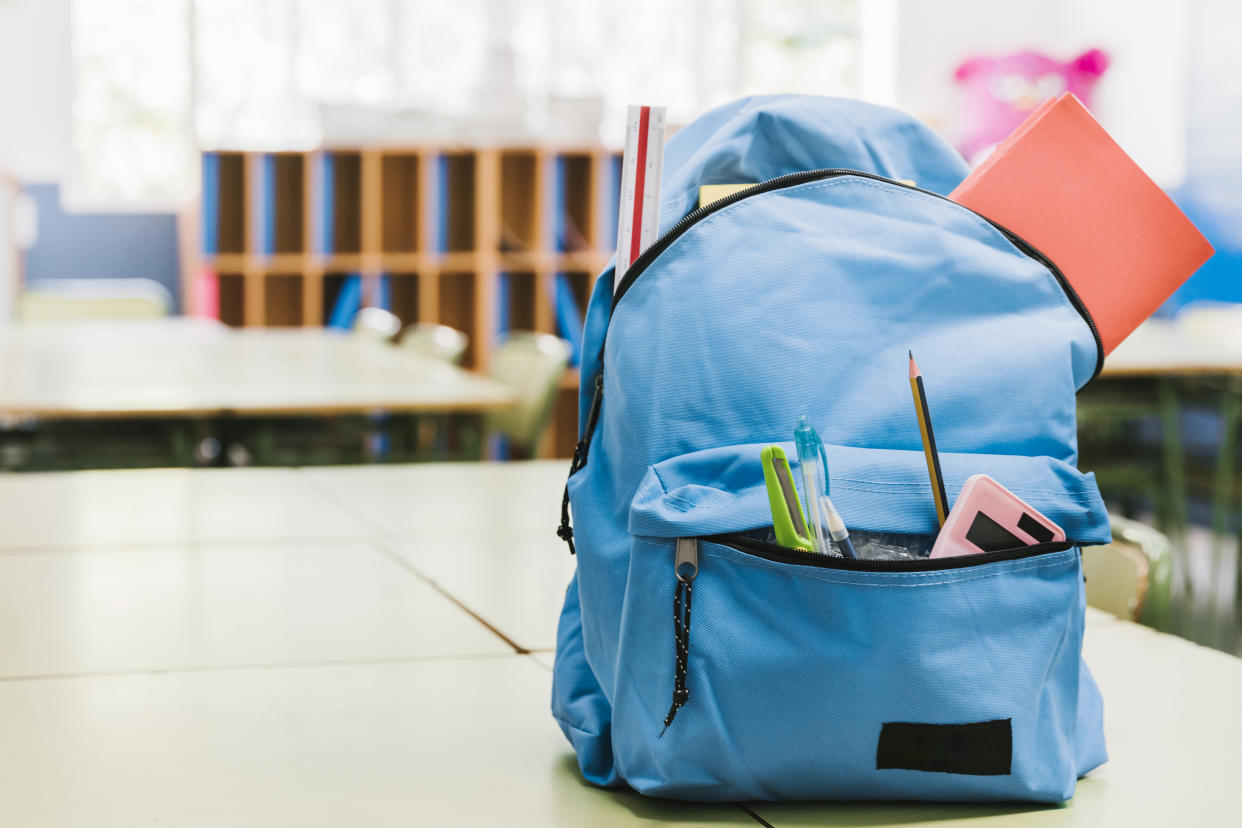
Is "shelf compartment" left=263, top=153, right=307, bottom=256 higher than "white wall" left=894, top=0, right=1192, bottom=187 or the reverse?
the reverse

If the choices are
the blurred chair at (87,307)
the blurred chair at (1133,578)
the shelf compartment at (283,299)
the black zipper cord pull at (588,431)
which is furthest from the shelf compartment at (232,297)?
the black zipper cord pull at (588,431)

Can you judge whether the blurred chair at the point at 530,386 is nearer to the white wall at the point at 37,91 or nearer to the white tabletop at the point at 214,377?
the white tabletop at the point at 214,377

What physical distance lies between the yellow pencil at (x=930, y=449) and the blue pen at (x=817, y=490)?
48mm

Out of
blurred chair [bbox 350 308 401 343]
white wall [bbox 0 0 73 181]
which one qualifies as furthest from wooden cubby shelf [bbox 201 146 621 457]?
white wall [bbox 0 0 73 181]

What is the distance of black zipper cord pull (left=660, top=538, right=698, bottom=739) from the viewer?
609 millimetres

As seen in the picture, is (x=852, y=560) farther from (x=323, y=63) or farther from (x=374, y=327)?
(x=323, y=63)

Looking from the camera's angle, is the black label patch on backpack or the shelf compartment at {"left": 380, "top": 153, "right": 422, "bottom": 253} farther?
the shelf compartment at {"left": 380, "top": 153, "right": 422, "bottom": 253}

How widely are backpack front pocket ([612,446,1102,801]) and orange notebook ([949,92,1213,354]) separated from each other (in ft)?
0.47

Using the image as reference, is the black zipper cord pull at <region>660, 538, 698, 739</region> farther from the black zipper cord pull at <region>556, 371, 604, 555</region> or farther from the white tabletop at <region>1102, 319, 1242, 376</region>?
the white tabletop at <region>1102, 319, 1242, 376</region>

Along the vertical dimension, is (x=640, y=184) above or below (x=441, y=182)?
above

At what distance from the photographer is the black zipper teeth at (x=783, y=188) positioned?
2.16 ft

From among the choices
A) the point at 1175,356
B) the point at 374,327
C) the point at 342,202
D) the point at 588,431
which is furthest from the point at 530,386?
the point at 342,202

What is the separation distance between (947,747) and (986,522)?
107 mm

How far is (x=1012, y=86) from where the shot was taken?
19.5ft
